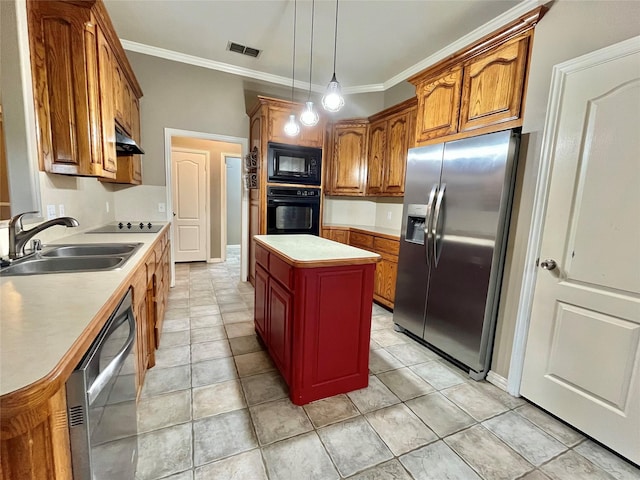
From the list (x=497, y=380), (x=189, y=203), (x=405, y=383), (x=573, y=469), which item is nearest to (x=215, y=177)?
(x=189, y=203)

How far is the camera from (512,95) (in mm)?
1926

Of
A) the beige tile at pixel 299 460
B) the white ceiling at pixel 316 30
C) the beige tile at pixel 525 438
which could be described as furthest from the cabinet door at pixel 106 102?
the beige tile at pixel 525 438

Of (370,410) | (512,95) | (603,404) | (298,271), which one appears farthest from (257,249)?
(603,404)

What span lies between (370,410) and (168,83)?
3.99 meters

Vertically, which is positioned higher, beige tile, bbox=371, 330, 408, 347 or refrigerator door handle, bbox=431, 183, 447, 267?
refrigerator door handle, bbox=431, 183, 447, 267

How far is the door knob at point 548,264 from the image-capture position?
176 centimetres

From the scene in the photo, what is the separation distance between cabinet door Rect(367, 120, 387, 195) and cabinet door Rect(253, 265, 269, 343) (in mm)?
2084

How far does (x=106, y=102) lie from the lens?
6.51ft

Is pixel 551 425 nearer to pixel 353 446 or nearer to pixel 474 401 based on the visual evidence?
pixel 474 401

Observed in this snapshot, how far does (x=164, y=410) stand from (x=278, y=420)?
68cm

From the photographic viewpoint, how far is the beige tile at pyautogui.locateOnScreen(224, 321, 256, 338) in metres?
2.72

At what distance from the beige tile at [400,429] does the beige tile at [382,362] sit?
41 cm

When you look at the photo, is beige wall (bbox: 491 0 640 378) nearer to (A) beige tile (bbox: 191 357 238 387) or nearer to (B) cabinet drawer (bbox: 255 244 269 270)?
(B) cabinet drawer (bbox: 255 244 269 270)

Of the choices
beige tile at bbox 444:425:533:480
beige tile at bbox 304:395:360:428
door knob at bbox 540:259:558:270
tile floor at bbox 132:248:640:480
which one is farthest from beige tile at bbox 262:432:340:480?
door knob at bbox 540:259:558:270
